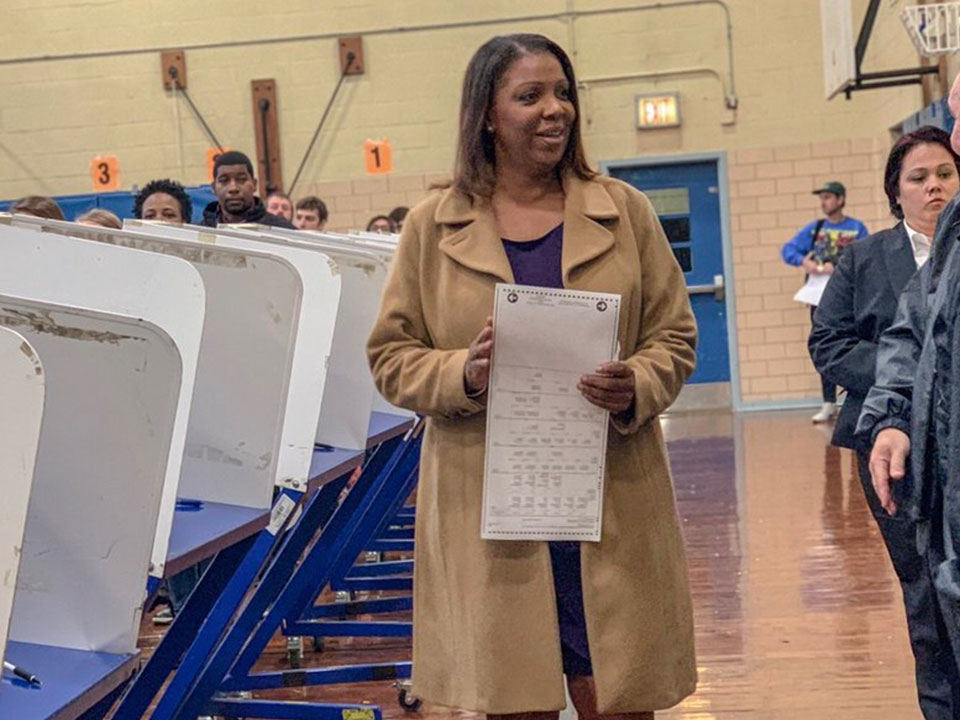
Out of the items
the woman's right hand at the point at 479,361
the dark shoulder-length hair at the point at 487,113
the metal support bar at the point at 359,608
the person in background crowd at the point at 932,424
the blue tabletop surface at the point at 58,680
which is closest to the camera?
the blue tabletop surface at the point at 58,680

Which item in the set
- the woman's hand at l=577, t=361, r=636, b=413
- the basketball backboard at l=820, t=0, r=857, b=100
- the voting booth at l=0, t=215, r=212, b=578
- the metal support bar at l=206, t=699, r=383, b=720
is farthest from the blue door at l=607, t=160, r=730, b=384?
the woman's hand at l=577, t=361, r=636, b=413

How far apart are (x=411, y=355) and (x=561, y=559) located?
0.38 metres

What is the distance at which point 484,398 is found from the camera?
236 centimetres

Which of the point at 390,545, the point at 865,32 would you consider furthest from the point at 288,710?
the point at 865,32

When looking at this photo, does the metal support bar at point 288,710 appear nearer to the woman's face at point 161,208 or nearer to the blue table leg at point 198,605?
the blue table leg at point 198,605

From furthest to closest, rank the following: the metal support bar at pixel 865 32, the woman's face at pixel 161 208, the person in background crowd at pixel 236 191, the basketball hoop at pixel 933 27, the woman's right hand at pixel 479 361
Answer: the metal support bar at pixel 865 32 → the basketball hoop at pixel 933 27 → the person in background crowd at pixel 236 191 → the woman's face at pixel 161 208 → the woman's right hand at pixel 479 361

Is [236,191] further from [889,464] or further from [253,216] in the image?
[889,464]

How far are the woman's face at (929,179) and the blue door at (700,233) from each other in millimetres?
9249

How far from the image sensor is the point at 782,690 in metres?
4.06

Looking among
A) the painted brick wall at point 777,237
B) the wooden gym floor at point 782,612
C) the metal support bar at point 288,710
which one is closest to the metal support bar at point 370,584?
the wooden gym floor at point 782,612

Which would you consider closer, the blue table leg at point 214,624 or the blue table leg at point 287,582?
the blue table leg at point 214,624

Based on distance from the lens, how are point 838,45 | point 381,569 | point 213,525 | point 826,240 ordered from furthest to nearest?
point 826,240 → point 838,45 → point 381,569 → point 213,525

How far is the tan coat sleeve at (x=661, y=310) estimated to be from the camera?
2412 millimetres

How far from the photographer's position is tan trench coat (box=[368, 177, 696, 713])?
91.4 inches
